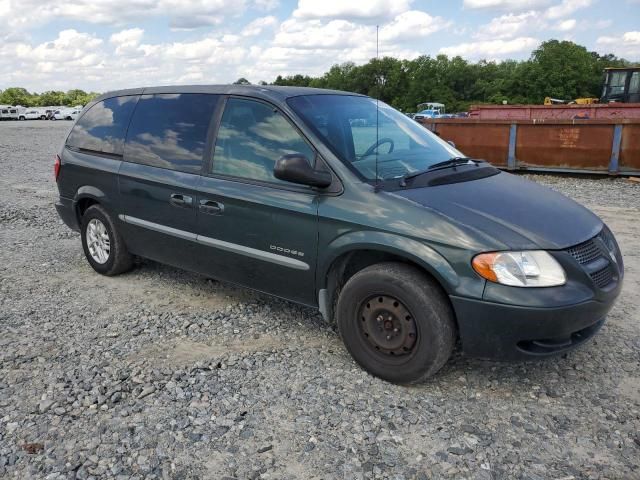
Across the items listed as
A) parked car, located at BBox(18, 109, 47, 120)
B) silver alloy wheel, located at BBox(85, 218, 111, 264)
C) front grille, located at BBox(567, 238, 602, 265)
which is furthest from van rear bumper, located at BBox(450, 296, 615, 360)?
parked car, located at BBox(18, 109, 47, 120)

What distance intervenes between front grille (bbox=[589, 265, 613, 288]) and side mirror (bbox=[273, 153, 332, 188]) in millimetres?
1637

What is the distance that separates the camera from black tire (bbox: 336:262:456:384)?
3150 millimetres

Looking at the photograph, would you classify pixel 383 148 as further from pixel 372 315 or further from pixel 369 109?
pixel 372 315

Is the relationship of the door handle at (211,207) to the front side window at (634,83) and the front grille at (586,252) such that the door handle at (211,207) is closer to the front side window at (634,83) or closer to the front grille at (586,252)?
the front grille at (586,252)

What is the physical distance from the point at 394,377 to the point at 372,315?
391 millimetres

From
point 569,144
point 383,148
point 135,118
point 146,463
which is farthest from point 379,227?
point 569,144

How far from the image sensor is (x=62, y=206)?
560cm

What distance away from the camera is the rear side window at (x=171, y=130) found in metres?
4.33

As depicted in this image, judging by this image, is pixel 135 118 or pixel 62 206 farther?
pixel 62 206

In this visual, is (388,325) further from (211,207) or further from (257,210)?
(211,207)

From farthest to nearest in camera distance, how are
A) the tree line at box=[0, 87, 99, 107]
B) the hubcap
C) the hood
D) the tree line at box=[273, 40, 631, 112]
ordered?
the tree line at box=[0, 87, 99, 107] < the tree line at box=[273, 40, 631, 112] < the hubcap < the hood

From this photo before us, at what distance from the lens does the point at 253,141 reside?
13.2 ft

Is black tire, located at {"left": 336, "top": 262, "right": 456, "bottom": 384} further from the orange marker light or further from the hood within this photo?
the hood

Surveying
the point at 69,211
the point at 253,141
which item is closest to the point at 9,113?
the point at 69,211
